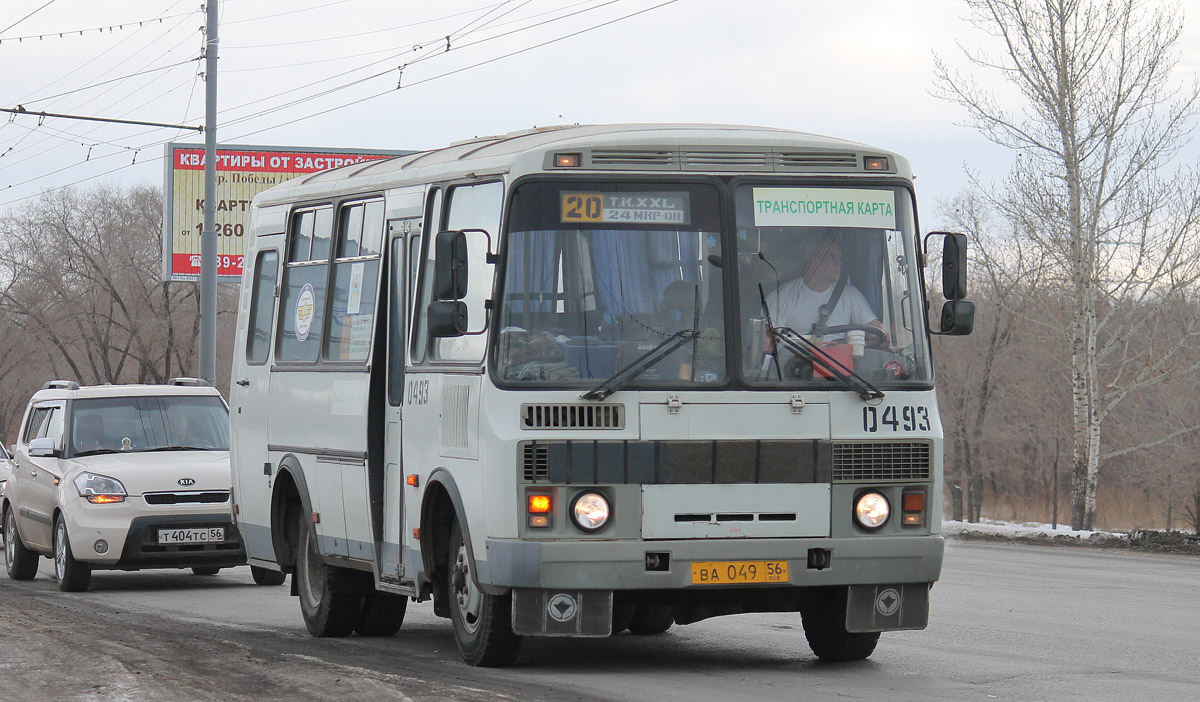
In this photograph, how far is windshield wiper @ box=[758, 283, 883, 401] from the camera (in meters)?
8.85

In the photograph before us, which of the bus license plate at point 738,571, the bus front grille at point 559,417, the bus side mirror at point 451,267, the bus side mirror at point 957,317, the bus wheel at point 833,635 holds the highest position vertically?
the bus side mirror at point 451,267

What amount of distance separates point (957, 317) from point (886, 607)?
5.11ft

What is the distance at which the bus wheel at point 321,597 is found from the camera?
11414 mm

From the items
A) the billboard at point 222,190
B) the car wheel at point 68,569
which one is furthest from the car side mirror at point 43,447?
the billboard at point 222,190

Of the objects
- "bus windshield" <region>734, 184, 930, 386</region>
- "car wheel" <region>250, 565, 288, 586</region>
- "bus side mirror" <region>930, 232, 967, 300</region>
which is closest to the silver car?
"car wheel" <region>250, 565, 288, 586</region>

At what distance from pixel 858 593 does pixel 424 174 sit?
3406mm

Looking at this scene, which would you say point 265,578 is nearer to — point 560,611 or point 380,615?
point 380,615

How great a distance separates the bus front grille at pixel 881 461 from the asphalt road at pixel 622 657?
1.03 meters

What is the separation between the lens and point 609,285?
872 cm

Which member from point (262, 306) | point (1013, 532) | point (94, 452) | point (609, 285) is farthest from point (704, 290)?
point (1013, 532)

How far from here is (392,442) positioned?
10.2m

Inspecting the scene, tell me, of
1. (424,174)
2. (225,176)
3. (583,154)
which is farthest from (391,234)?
(225,176)

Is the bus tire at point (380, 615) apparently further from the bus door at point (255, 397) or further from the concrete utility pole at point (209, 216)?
the concrete utility pole at point (209, 216)

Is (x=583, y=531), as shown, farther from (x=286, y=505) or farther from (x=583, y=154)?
(x=286, y=505)
